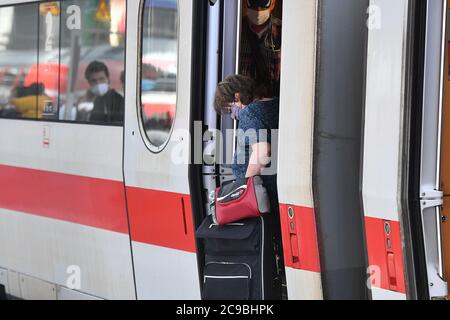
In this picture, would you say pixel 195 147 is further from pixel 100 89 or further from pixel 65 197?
pixel 65 197

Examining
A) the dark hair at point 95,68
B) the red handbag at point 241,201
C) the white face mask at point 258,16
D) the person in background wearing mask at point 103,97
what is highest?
the white face mask at point 258,16

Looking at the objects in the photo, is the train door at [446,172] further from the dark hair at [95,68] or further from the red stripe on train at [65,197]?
the dark hair at [95,68]

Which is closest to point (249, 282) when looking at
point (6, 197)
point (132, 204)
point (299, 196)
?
point (299, 196)

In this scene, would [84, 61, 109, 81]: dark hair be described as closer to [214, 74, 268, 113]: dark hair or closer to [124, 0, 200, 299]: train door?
[124, 0, 200, 299]: train door

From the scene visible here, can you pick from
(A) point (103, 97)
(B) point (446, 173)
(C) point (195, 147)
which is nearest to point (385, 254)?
(B) point (446, 173)

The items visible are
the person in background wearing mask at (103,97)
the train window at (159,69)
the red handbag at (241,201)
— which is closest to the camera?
the red handbag at (241,201)

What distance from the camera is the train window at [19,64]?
6797mm

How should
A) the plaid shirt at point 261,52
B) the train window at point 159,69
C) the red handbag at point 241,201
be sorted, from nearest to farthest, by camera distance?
the red handbag at point 241,201
the train window at point 159,69
the plaid shirt at point 261,52

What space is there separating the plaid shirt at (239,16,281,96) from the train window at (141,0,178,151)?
0.44 metres

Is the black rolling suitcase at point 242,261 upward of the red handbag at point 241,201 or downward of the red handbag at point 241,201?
downward

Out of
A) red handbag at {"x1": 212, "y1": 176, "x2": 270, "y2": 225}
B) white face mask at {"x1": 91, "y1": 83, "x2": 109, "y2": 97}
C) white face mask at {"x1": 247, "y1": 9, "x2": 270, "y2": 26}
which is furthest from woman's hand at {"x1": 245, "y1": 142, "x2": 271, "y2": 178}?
white face mask at {"x1": 91, "y1": 83, "x2": 109, "y2": 97}

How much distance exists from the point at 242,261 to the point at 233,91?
0.95m

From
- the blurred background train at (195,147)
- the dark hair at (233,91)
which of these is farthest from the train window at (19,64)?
the dark hair at (233,91)
